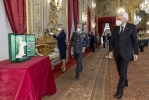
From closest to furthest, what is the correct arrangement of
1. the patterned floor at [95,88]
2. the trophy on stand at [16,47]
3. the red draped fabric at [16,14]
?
1. the trophy on stand at [16,47]
2. the patterned floor at [95,88]
3. the red draped fabric at [16,14]

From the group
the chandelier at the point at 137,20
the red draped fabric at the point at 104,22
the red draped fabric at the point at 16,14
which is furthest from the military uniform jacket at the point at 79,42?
the red draped fabric at the point at 104,22

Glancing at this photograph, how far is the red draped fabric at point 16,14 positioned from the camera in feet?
11.2

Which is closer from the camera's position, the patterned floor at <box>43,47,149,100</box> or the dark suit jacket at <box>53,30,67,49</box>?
the patterned floor at <box>43,47,149,100</box>

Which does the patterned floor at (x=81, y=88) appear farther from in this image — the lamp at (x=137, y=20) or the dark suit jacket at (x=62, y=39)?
the lamp at (x=137, y=20)

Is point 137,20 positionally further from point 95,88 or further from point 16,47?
point 16,47

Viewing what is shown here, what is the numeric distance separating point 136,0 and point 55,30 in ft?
41.9

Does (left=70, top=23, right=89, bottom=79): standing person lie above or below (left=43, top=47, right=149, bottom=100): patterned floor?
above

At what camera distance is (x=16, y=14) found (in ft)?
11.8

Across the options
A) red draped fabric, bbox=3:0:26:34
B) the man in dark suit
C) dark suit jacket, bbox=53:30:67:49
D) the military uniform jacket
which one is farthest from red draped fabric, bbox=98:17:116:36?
the man in dark suit

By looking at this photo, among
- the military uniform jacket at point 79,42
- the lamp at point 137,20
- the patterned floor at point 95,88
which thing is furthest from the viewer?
the lamp at point 137,20

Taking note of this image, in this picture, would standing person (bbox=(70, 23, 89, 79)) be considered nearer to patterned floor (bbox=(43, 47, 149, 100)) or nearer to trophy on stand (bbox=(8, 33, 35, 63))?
patterned floor (bbox=(43, 47, 149, 100))

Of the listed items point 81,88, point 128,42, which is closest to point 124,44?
point 128,42

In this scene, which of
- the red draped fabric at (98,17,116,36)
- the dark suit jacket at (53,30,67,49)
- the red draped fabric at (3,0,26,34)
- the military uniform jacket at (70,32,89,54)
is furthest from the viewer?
the red draped fabric at (98,17,116,36)

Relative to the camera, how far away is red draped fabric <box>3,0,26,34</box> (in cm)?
342
